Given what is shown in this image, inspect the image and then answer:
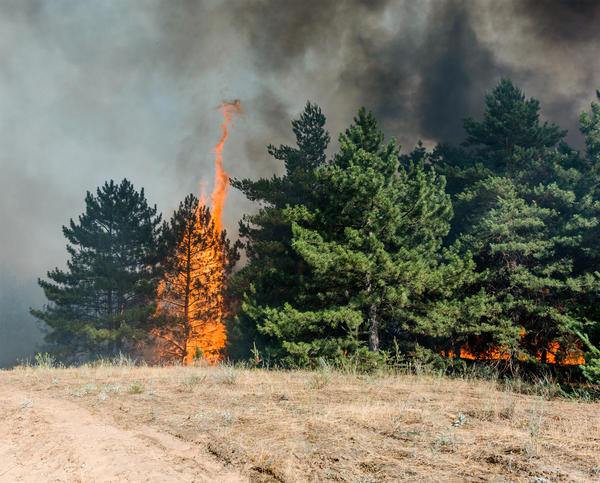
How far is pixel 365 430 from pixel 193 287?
1054 inches

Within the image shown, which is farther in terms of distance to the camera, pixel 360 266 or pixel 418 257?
pixel 418 257

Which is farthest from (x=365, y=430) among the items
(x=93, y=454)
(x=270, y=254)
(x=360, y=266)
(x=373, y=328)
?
(x=270, y=254)

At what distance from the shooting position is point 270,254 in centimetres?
2133

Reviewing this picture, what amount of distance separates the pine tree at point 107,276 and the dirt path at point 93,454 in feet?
80.7

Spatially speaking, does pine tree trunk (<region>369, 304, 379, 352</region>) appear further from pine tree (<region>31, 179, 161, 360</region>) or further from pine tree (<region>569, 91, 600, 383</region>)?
pine tree (<region>31, 179, 161, 360</region>)

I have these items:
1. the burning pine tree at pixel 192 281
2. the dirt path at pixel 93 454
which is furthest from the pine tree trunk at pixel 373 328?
the burning pine tree at pixel 192 281

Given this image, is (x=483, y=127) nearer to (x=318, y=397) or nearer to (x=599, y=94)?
(x=599, y=94)

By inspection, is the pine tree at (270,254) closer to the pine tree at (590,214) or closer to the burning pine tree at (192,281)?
the burning pine tree at (192,281)

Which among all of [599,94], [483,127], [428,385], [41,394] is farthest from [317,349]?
[599,94]

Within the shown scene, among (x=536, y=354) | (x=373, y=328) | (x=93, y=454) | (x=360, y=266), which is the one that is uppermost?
(x=360, y=266)

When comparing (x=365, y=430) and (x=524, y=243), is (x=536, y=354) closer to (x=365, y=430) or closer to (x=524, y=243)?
(x=524, y=243)

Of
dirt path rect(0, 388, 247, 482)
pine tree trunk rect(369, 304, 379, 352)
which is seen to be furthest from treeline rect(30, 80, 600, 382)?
dirt path rect(0, 388, 247, 482)

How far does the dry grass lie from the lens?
3.08m

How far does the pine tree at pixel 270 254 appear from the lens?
1916cm
